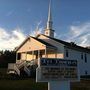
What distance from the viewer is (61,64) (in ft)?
62.1

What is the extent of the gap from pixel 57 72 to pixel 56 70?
191 millimetres

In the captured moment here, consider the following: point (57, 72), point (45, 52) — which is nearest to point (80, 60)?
point (45, 52)

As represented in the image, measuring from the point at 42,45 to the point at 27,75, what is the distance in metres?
7.02

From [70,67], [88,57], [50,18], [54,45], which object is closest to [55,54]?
[54,45]

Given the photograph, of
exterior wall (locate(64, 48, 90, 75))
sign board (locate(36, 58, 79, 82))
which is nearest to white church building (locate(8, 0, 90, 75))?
exterior wall (locate(64, 48, 90, 75))

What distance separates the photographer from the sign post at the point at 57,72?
1784 centimetres

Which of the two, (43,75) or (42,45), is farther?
(42,45)

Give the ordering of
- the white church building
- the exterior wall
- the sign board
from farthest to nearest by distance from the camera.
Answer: the exterior wall → the white church building → the sign board

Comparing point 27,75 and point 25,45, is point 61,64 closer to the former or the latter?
point 27,75

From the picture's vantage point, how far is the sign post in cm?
1784

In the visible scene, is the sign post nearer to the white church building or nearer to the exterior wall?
the white church building

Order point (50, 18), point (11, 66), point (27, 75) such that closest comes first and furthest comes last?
1. point (27, 75)
2. point (11, 66)
3. point (50, 18)

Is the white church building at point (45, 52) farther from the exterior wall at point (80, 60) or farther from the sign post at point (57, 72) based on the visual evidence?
the sign post at point (57, 72)

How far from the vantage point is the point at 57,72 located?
61.4 feet
